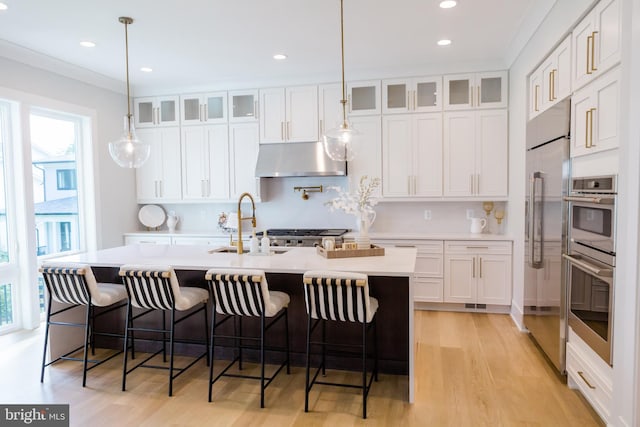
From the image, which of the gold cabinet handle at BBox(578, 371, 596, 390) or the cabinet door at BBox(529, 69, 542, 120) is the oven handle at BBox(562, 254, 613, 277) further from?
the cabinet door at BBox(529, 69, 542, 120)

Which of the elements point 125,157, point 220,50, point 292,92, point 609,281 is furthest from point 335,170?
point 609,281

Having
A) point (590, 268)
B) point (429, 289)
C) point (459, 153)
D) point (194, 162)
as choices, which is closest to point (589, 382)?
point (590, 268)

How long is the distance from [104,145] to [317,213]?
9.24 feet

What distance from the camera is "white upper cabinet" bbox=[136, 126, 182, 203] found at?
586 cm

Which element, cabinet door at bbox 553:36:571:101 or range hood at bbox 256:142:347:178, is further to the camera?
range hood at bbox 256:142:347:178

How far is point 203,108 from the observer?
5.73 metres

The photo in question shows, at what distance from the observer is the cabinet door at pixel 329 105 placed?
5.27m

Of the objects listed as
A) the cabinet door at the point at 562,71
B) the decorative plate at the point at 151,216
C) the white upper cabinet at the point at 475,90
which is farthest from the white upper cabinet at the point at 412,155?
the decorative plate at the point at 151,216

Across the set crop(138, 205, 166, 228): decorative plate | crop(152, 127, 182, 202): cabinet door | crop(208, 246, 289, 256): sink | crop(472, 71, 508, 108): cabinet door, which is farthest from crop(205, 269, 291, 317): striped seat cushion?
crop(138, 205, 166, 228): decorative plate

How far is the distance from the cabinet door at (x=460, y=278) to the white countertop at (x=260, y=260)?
1463 millimetres

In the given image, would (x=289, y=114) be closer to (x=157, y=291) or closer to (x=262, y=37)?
(x=262, y=37)

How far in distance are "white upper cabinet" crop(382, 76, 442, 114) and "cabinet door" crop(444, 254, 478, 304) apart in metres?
1.75

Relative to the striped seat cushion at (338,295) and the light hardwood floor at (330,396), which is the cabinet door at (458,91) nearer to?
the light hardwood floor at (330,396)

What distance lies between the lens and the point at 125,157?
349 centimetres
